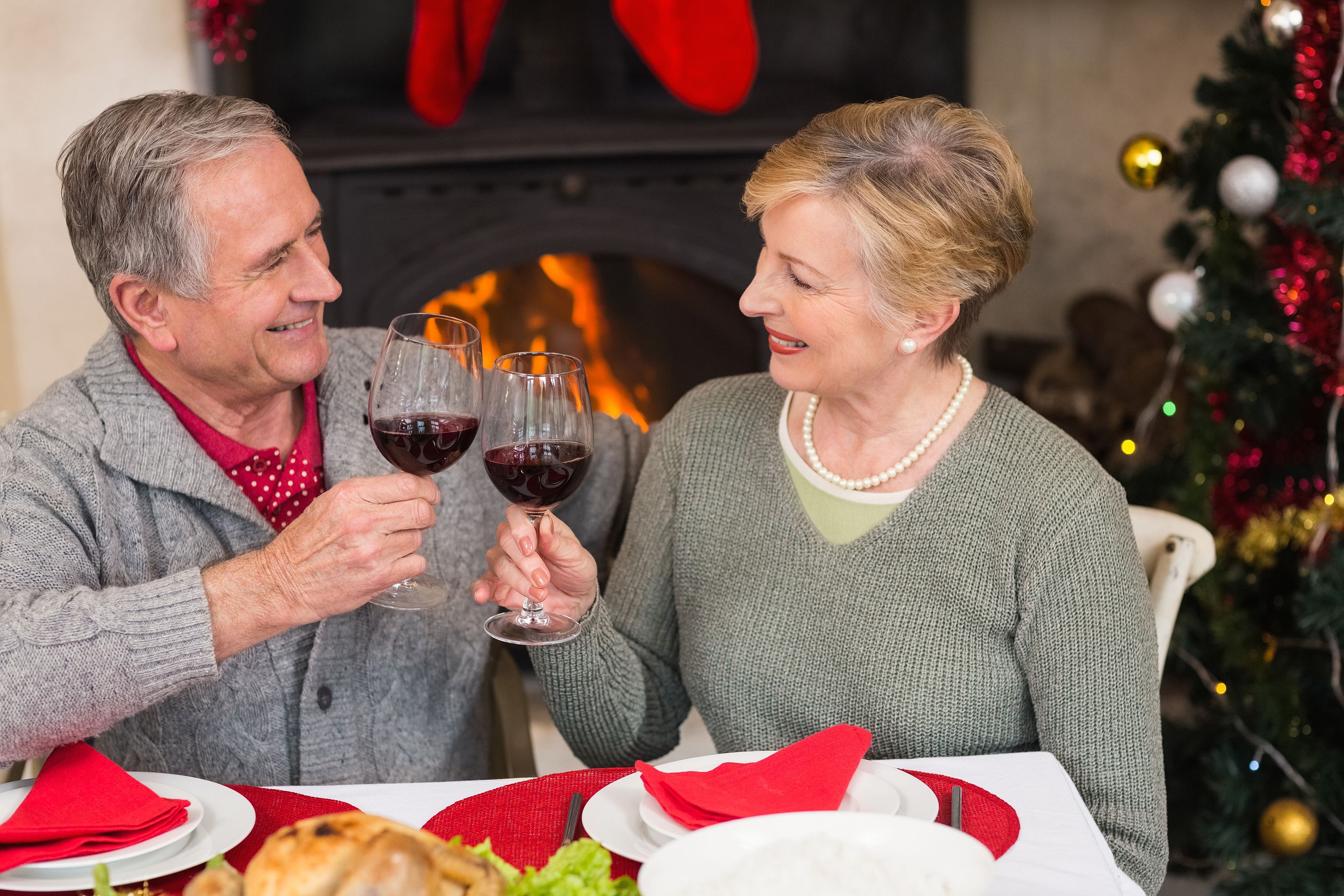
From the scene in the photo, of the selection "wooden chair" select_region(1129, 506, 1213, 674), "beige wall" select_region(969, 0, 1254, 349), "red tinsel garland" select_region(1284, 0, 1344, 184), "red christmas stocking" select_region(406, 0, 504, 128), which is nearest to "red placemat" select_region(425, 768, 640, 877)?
"wooden chair" select_region(1129, 506, 1213, 674)

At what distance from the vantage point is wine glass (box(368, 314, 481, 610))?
45.3 inches

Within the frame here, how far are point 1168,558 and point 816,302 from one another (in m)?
0.52

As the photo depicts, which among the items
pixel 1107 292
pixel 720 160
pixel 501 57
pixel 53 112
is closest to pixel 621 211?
pixel 720 160

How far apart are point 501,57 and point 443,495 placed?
1.37 m

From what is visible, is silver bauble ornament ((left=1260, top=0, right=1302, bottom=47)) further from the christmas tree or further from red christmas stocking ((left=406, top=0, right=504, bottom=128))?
red christmas stocking ((left=406, top=0, right=504, bottom=128))

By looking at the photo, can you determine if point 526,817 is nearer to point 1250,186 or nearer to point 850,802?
point 850,802

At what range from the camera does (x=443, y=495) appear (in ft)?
4.99

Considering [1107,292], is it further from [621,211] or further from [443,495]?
[443,495]

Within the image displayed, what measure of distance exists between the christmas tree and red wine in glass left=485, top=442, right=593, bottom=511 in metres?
1.17

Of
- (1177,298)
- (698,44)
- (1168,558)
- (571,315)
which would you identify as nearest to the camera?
(1168,558)

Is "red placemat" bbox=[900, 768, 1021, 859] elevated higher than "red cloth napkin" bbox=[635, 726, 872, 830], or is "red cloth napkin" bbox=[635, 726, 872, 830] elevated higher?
"red cloth napkin" bbox=[635, 726, 872, 830]

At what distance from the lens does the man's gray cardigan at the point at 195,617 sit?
3.56 ft

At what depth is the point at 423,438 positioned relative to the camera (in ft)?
3.79

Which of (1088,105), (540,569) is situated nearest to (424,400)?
(540,569)
